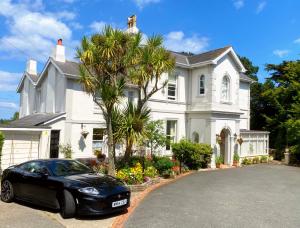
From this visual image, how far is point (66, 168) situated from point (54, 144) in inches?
339

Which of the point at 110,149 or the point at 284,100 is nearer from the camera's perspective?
the point at 110,149

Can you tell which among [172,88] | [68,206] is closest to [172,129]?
[172,88]

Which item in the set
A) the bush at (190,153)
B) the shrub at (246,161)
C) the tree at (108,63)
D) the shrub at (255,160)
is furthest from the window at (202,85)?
the tree at (108,63)

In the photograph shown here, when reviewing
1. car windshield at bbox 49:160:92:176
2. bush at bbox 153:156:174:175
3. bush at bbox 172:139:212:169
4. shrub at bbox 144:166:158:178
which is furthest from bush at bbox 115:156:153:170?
car windshield at bbox 49:160:92:176

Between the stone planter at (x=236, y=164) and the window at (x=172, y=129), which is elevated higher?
the window at (x=172, y=129)

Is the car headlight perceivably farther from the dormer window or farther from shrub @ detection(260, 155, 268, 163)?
shrub @ detection(260, 155, 268, 163)

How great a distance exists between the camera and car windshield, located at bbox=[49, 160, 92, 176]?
351 inches

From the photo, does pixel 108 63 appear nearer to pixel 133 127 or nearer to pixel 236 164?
pixel 133 127

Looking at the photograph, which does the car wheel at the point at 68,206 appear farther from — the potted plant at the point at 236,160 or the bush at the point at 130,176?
the potted plant at the point at 236,160

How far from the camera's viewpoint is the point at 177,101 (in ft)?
69.6

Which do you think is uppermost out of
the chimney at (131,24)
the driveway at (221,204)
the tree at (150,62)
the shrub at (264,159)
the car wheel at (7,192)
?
the chimney at (131,24)

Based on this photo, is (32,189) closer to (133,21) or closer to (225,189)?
(225,189)

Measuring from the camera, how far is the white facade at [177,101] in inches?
704

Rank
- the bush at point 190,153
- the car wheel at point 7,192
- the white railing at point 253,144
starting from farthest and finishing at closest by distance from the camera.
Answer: the white railing at point 253,144 → the bush at point 190,153 → the car wheel at point 7,192
